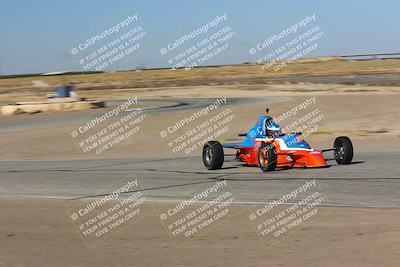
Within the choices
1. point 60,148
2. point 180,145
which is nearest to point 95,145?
point 60,148

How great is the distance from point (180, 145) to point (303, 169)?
31.0 ft

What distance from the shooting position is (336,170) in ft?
46.3

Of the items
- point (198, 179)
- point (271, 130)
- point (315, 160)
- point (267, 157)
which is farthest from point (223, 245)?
point (271, 130)

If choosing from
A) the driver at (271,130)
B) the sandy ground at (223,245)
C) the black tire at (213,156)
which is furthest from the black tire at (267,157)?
the sandy ground at (223,245)

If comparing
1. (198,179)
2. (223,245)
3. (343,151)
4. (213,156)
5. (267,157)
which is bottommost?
(343,151)

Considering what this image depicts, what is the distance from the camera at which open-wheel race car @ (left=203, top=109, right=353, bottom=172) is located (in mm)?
14305

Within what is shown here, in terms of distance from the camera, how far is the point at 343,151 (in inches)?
585

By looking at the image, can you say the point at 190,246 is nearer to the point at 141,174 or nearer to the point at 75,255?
the point at 75,255

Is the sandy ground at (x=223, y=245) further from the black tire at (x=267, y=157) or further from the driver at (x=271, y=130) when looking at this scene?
the driver at (x=271, y=130)

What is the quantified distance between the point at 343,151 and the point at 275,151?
5.18ft

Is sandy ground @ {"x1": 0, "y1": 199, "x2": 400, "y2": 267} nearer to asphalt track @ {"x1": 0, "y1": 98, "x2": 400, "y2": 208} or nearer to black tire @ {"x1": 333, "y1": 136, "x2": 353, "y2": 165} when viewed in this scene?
asphalt track @ {"x1": 0, "y1": 98, "x2": 400, "y2": 208}

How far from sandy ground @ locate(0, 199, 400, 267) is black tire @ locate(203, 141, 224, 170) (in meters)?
5.65

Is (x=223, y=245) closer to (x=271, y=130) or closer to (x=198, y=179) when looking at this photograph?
(x=198, y=179)

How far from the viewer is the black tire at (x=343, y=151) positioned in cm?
1478
